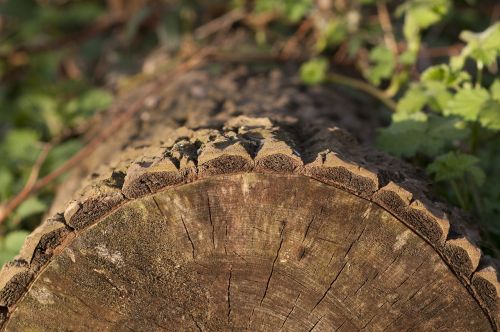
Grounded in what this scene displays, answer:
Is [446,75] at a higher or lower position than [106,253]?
lower

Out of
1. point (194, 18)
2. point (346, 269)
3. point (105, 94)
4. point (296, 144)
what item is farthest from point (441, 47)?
point (346, 269)

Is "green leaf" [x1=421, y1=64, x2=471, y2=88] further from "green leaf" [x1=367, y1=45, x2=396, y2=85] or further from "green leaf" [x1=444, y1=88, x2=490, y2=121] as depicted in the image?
"green leaf" [x1=367, y1=45, x2=396, y2=85]

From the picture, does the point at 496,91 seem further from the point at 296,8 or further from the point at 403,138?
the point at 296,8

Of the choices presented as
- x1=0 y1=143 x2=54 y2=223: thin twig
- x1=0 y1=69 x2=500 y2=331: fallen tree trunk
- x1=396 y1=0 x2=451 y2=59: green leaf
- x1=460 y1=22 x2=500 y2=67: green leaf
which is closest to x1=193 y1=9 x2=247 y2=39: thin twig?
x1=0 y1=143 x2=54 y2=223: thin twig

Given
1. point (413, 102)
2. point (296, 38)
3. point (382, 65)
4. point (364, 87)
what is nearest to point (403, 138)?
point (413, 102)

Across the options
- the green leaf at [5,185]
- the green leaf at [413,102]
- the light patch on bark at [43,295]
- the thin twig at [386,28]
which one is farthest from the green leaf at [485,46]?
the green leaf at [5,185]

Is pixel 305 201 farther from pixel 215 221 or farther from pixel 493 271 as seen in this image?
pixel 493 271

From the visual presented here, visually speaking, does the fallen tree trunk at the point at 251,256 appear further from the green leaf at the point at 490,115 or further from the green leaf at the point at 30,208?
the green leaf at the point at 30,208
